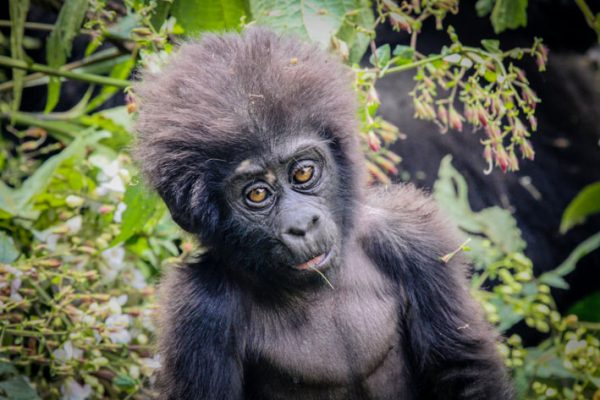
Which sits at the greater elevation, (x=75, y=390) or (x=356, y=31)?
(x=356, y=31)

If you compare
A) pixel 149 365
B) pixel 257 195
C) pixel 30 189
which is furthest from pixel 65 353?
pixel 257 195

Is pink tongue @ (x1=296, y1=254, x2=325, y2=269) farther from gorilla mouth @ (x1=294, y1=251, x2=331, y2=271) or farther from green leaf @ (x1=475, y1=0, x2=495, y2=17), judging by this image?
green leaf @ (x1=475, y1=0, x2=495, y2=17)

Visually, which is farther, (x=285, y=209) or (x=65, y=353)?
(x=65, y=353)

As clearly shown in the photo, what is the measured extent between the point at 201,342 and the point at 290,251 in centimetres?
52

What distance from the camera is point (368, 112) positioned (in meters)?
2.93

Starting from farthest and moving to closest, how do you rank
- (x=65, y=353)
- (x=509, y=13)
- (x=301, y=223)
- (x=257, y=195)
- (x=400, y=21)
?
1. (x=509, y=13)
2. (x=65, y=353)
3. (x=400, y=21)
4. (x=257, y=195)
5. (x=301, y=223)

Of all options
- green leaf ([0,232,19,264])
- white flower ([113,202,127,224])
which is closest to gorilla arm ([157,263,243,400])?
white flower ([113,202,127,224])

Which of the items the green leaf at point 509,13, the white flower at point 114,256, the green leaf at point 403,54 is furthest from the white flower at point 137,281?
the green leaf at point 509,13

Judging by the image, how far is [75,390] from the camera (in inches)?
129

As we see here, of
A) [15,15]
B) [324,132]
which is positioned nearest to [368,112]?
[324,132]

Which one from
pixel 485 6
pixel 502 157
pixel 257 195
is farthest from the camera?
pixel 485 6

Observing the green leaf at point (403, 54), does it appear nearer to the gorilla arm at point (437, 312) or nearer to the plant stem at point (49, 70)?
the gorilla arm at point (437, 312)

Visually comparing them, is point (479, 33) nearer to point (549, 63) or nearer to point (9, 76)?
point (549, 63)

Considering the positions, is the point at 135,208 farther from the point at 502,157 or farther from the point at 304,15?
the point at 502,157
